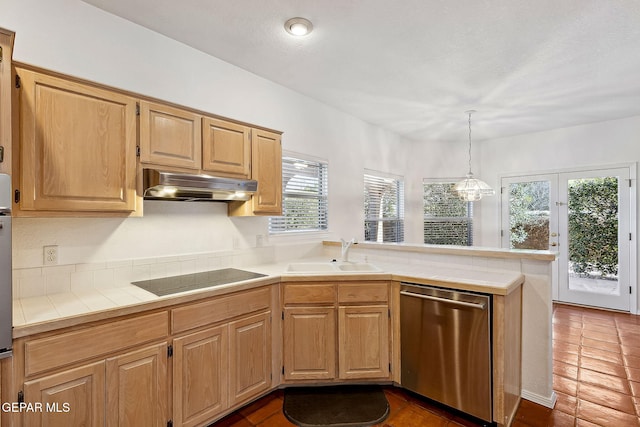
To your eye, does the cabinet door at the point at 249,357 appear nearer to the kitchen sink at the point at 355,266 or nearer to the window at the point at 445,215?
the kitchen sink at the point at 355,266

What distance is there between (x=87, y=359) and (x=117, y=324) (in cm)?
19

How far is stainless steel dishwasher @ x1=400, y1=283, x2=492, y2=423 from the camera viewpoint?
2047 millimetres

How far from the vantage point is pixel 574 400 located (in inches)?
93.9

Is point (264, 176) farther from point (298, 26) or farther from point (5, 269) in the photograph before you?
point (5, 269)

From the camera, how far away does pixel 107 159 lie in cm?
191

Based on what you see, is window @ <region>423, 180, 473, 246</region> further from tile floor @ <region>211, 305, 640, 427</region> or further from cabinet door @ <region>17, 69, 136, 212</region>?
cabinet door @ <region>17, 69, 136, 212</region>

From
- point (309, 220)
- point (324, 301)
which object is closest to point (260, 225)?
point (309, 220)

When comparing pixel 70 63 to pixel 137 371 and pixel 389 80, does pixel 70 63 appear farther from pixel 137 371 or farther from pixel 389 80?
pixel 389 80

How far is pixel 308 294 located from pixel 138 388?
1202 mm

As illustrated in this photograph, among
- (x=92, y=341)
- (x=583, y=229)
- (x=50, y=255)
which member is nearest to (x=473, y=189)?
(x=583, y=229)

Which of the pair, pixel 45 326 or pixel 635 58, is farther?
pixel 635 58

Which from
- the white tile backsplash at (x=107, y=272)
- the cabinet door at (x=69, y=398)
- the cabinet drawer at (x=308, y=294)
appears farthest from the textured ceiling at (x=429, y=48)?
the cabinet door at (x=69, y=398)

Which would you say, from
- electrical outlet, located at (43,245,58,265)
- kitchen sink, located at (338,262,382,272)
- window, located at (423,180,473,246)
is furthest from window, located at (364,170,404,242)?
electrical outlet, located at (43,245,58,265)

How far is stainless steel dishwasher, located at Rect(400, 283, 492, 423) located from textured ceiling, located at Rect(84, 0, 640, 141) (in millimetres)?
1923
